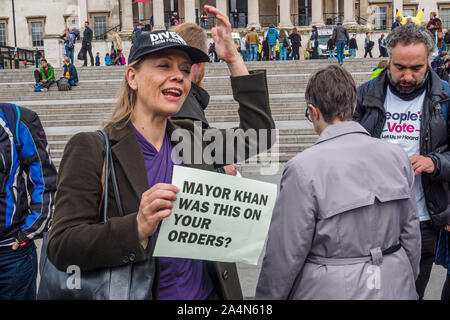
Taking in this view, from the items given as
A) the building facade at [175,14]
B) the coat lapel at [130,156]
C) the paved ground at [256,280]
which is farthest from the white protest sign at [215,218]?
the building facade at [175,14]

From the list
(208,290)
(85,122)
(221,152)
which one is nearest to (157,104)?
(221,152)

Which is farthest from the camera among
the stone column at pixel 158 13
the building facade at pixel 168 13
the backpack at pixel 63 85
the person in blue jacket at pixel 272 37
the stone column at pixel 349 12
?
the building facade at pixel 168 13

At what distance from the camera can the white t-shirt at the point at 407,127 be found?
316cm

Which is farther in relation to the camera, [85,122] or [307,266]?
[85,122]

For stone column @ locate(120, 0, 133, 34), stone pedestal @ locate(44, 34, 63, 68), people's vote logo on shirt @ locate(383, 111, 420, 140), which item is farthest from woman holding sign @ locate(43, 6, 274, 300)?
stone column @ locate(120, 0, 133, 34)

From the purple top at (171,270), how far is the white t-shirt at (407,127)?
5.73 feet

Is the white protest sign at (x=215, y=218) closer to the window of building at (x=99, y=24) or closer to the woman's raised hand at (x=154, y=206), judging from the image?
the woman's raised hand at (x=154, y=206)

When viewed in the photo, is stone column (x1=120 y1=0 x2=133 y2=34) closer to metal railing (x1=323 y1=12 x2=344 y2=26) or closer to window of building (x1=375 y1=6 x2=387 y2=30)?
metal railing (x1=323 y1=12 x2=344 y2=26)

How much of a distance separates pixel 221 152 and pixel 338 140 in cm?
56

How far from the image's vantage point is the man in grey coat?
2.06 m

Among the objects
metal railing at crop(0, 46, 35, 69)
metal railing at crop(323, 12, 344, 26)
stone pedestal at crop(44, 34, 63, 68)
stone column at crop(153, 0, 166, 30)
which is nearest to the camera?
stone pedestal at crop(44, 34, 63, 68)

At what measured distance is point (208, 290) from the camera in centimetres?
202

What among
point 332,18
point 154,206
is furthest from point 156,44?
point 332,18
